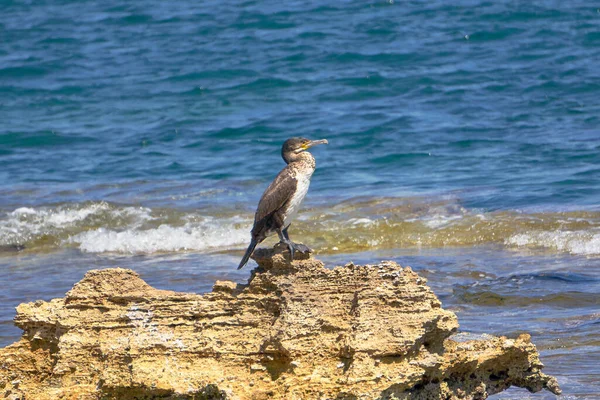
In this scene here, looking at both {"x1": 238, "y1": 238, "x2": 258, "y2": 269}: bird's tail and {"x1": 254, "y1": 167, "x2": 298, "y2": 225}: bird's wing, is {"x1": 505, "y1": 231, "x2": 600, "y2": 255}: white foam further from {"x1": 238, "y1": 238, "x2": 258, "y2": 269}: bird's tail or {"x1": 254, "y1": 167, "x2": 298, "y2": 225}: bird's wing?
{"x1": 238, "y1": 238, "x2": 258, "y2": 269}: bird's tail

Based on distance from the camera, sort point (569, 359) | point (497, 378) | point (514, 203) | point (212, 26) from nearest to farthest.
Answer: point (497, 378), point (569, 359), point (514, 203), point (212, 26)

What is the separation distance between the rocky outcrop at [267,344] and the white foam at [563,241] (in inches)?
220

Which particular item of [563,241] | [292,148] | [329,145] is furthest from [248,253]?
[329,145]

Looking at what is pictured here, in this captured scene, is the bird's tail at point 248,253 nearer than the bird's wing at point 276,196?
Yes

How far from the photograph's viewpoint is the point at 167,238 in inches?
484

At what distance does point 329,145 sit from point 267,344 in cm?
1230

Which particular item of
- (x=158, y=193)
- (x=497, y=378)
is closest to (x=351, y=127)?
(x=158, y=193)

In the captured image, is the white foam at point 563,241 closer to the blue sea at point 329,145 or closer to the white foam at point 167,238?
the blue sea at point 329,145

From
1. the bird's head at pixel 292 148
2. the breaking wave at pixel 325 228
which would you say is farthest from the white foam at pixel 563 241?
the bird's head at pixel 292 148

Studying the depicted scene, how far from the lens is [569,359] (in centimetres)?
677

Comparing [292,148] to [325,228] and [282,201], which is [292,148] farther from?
[325,228]

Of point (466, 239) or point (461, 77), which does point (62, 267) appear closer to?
point (466, 239)

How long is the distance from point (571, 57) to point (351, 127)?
5.19m

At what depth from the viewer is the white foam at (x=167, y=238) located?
39.6ft
